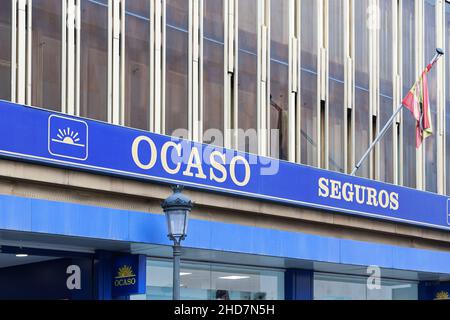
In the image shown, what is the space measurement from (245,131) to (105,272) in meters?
4.71

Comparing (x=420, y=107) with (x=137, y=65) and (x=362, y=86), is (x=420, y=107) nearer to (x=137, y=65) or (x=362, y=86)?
(x=362, y=86)

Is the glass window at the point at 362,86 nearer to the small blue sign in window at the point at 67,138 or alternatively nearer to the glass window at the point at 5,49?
the small blue sign in window at the point at 67,138

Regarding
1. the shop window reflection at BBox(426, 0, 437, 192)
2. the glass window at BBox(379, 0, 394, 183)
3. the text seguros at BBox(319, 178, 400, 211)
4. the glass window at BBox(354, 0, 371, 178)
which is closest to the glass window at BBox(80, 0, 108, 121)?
the text seguros at BBox(319, 178, 400, 211)

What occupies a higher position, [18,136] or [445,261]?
[18,136]

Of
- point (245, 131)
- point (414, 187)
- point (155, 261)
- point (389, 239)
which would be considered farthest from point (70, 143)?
point (414, 187)

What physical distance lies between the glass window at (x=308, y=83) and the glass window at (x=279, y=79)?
0.67m

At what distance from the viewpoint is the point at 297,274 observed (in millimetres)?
21406

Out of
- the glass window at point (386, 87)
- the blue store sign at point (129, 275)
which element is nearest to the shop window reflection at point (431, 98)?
the glass window at point (386, 87)

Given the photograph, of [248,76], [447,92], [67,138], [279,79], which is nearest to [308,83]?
[279,79]

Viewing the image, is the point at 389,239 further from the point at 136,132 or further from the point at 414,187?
the point at 136,132

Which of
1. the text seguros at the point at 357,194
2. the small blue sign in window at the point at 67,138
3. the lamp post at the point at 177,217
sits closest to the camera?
the lamp post at the point at 177,217

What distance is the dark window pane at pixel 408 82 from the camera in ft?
82.0

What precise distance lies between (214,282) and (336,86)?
6.45 metres
